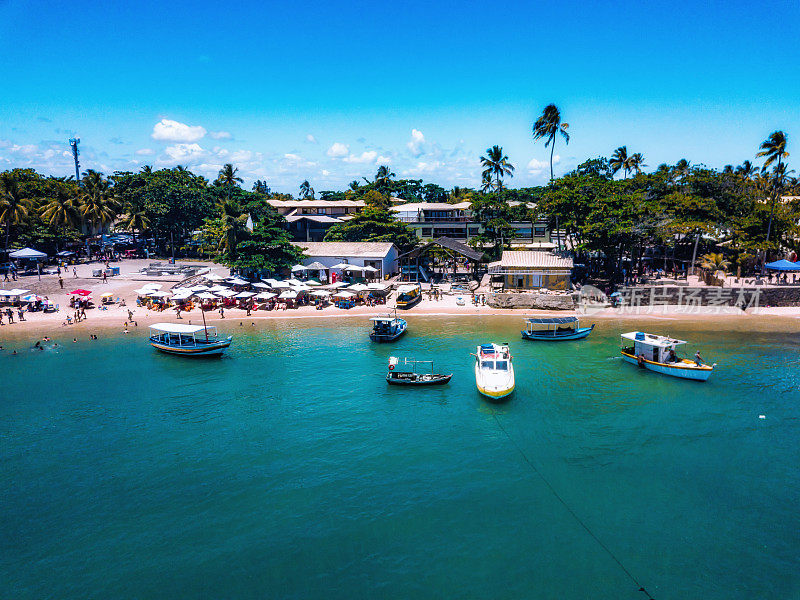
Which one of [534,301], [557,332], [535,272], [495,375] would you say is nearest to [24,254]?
[495,375]

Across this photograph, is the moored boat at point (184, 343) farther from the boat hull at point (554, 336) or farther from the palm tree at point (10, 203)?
the palm tree at point (10, 203)

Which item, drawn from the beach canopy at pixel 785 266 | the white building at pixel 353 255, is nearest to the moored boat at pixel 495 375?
the white building at pixel 353 255

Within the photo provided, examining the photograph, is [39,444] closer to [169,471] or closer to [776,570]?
[169,471]

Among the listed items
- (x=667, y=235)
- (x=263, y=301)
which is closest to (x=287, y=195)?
(x=263, y=301)

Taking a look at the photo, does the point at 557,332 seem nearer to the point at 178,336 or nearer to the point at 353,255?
the point at 353,255

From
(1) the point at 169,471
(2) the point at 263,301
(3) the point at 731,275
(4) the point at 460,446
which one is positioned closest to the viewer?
(1) the point at 169,471

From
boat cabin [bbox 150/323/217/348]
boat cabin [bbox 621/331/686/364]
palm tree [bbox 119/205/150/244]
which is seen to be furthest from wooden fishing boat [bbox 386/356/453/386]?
palm tree [bbox 119/205/150/244]
